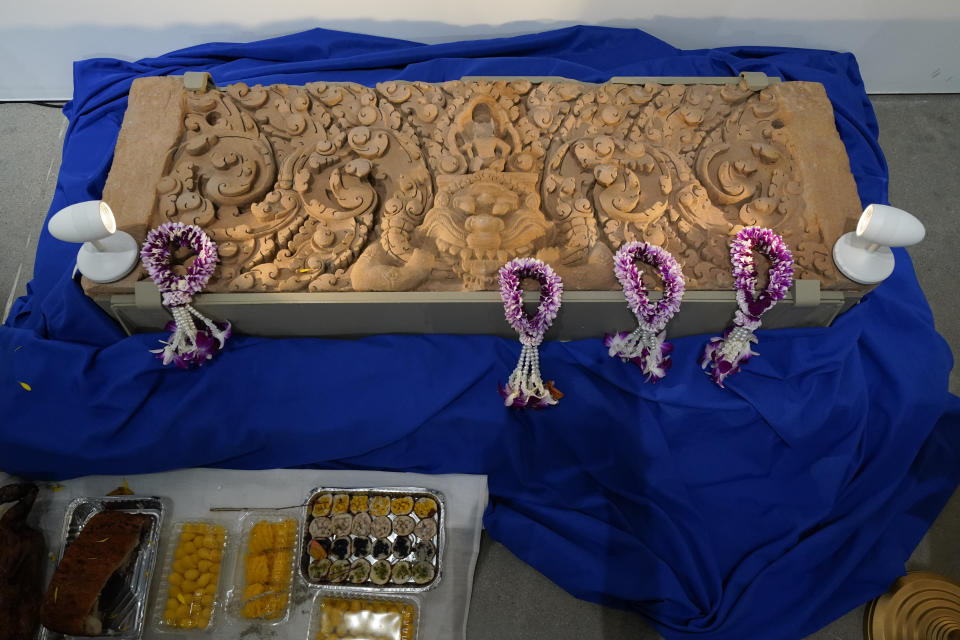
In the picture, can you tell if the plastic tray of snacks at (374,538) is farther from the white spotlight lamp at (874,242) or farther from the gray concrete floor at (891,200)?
the white spotlight lamp at (874,242)

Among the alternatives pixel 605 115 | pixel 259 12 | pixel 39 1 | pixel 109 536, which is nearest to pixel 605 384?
pixel 605 115

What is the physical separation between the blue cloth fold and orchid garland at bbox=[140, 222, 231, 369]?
0.12 m

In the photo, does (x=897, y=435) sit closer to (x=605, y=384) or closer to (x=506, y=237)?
(x=605, y=384)

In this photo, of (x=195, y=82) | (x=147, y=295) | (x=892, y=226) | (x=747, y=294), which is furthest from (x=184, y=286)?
(x=892, y=226)

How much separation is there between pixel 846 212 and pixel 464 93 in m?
1.68

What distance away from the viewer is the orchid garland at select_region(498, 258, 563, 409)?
7.91 ft

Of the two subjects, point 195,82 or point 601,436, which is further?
point 195,82

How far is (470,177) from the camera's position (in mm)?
2707

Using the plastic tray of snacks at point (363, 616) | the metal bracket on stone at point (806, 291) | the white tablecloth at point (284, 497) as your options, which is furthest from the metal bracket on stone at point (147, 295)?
the metal bracket on stone at point (806, 291)

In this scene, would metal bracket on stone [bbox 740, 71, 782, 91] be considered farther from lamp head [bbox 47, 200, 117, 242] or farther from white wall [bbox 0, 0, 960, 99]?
lamp head [bbox 47, 200, 117, 242]

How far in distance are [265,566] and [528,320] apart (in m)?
1.36

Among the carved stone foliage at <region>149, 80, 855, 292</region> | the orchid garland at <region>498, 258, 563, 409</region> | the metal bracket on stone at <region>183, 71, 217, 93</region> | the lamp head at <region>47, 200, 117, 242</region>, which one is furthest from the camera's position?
the metal bracket on stone at <region>183, 71, 217, 93</region>

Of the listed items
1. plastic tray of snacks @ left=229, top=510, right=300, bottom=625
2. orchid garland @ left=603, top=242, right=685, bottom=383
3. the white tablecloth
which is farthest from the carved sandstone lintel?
plastic tray of snacks @ left=229, top=510, right=300, bottom=625

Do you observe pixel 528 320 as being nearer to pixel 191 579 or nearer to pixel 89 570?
pixel 191 579
